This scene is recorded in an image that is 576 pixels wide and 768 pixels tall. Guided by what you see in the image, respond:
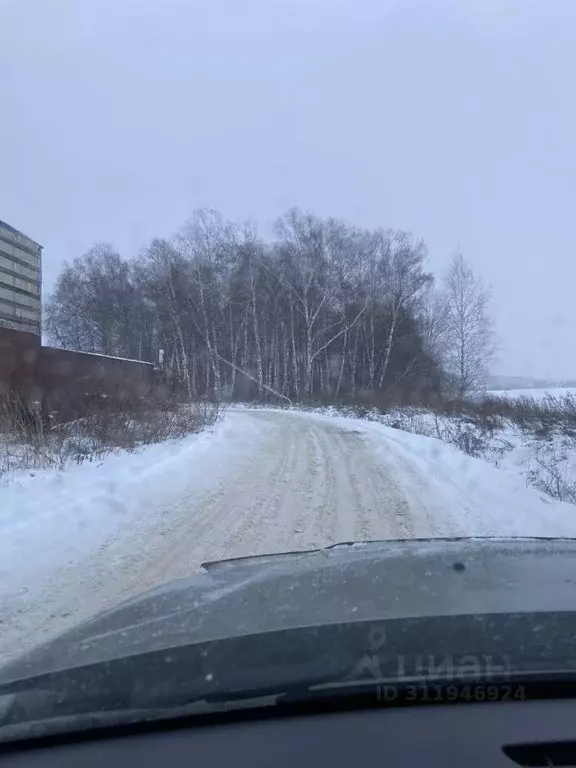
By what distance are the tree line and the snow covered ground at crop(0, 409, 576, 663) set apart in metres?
36.6

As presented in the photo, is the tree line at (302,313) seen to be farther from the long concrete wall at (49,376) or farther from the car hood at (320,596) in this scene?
the car hood at (320,596)

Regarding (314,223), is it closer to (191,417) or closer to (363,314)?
(363,314)

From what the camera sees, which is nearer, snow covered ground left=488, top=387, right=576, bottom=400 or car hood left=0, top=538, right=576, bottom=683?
car hood left=0, top=538, right=576, bottom=683

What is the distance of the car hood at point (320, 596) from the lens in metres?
2.67

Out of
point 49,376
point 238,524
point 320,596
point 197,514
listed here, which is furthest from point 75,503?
point 49,376

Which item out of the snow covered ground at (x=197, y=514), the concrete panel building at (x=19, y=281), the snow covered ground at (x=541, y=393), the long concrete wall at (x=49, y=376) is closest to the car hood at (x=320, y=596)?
the snow covered ground at (x=197, y=514)

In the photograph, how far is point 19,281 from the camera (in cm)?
1798

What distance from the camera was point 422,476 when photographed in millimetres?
12102

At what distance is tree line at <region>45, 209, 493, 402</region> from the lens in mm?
50500

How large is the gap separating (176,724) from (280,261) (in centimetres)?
5137

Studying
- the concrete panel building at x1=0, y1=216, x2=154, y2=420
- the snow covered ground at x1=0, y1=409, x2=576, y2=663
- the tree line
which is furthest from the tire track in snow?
the tree line

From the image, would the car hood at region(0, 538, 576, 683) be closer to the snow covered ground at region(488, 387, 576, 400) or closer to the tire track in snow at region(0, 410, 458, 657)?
the tire track in snow at region(0, 410, 458, 657)

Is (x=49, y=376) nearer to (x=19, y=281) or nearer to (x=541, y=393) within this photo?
(x=19, y=281)

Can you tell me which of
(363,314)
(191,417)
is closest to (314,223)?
(363,314)
